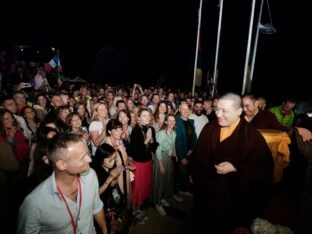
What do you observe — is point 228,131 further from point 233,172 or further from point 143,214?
point 143,214

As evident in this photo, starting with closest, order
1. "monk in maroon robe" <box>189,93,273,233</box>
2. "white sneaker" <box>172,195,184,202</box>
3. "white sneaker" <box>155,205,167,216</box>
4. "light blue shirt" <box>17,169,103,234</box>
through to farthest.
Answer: "light blue shirt" <box>17,169,103,234</box>
"monk in maroon robe" <box>189,93,273,233</box>
"white sneaker" <box>155,205,167,216</box>
"white sneaker" <box>172,195,184,202</box>

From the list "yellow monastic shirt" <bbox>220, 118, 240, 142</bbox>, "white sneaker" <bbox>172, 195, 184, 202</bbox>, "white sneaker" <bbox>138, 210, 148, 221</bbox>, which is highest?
"yellow monastic shirt" <bbox>220, 118, 240, 142</bbox>

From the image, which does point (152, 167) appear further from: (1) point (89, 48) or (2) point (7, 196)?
(1) point (89, 48)

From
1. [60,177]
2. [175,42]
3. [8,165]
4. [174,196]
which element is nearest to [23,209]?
[60,177]

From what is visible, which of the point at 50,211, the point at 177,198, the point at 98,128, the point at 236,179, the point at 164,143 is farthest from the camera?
the point at 177,198

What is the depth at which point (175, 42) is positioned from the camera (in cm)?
2997

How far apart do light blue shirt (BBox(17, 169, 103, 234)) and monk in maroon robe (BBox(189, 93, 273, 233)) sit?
1647 mm

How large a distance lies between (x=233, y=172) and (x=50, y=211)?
7.49ft

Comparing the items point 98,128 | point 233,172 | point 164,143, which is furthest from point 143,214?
point 233,172

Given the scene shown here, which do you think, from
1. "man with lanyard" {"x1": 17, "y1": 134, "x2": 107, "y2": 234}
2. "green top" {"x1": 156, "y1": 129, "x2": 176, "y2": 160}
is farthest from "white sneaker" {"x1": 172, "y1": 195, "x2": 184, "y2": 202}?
"man with lanyard" {"x1": 17, "y1": 134, "x2": 107, "y2": 234}

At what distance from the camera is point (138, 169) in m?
3.96

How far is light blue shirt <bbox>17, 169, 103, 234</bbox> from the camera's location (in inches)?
64.9

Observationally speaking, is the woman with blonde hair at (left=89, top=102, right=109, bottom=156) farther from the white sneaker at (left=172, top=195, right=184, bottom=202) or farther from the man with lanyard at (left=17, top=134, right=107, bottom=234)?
the man with lanyard at (left=17, top=134, right=107, bottom=234)

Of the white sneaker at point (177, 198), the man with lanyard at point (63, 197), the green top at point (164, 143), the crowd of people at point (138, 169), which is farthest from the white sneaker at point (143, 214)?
the man with lanyard at point (63, 197)
